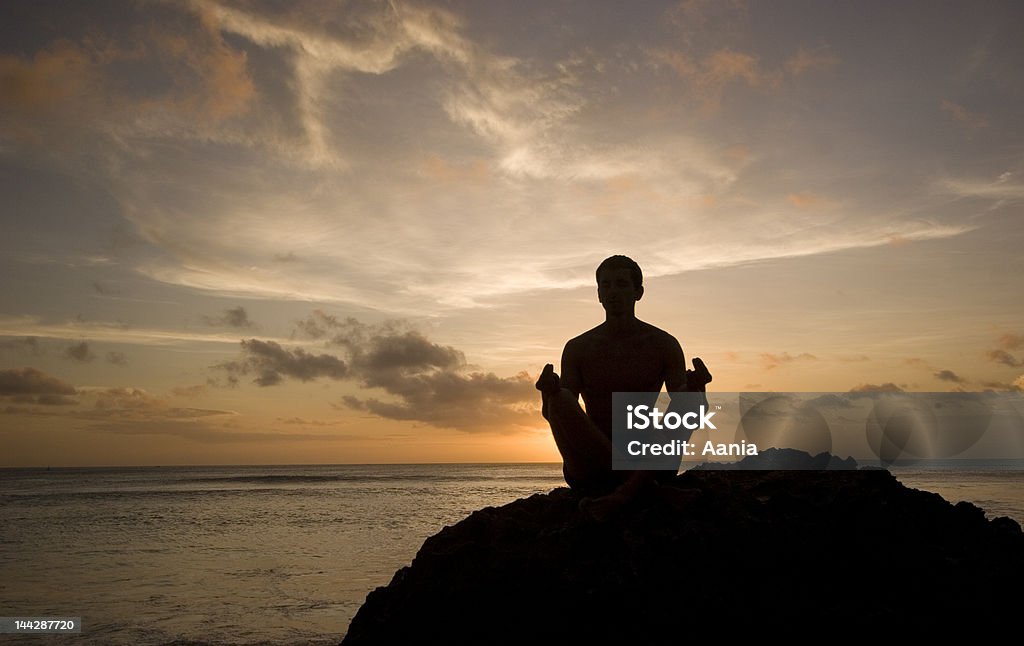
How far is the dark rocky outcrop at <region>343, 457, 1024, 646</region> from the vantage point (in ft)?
16.4

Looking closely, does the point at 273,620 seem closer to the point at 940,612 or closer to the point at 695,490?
the point at 695,490

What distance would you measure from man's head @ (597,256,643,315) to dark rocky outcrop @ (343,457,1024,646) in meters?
1.74

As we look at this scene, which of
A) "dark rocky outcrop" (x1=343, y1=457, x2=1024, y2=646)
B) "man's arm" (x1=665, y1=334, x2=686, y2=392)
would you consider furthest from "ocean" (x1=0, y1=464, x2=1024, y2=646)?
"man's arm" (x1=665, y1=334, x2=686, y2=392)

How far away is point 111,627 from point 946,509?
39.4 feet

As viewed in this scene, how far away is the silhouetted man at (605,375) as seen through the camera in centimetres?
621

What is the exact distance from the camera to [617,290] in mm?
6664

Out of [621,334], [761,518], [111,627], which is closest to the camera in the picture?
[761,518]

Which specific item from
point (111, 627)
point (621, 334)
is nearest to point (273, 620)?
point (111, 627)

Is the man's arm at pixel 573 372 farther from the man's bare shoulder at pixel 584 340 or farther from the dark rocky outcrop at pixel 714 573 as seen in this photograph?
the dark rocky outcrop at pixel 714 573

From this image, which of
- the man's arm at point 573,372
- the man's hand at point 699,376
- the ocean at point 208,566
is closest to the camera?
the man's hand at point 699,376

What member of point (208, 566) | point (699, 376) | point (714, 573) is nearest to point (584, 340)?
point (699, 376)

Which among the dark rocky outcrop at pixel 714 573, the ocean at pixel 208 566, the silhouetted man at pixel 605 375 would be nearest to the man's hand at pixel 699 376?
the silhouetted man at pixel 605 375

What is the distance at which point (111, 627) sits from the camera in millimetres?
11375

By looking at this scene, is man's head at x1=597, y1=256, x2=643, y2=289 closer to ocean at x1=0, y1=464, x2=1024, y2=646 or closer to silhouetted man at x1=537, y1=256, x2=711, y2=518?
silhouetted man at x1=537, y1=256, x2=711, y2=518
